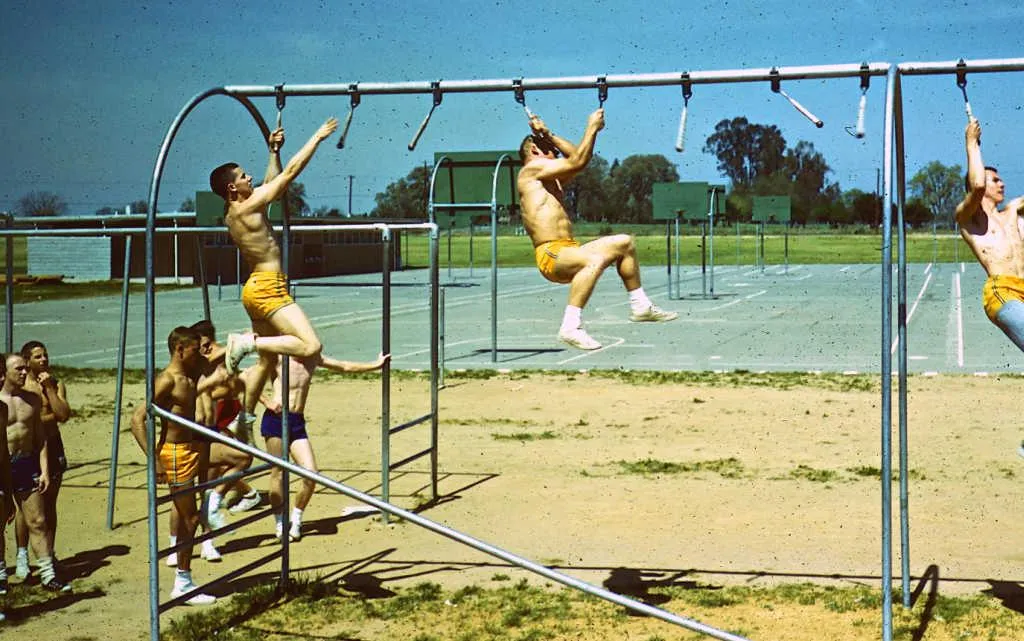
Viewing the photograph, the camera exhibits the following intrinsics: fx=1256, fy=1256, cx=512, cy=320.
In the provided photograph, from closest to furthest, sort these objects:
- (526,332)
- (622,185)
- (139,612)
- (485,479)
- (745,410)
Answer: (139,612)
(485,479)
(745,410)
(526,332)
(622,185)

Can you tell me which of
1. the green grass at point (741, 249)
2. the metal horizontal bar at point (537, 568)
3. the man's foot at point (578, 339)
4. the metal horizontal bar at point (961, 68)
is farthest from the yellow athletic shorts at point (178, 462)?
the green grass at point (741, 249)

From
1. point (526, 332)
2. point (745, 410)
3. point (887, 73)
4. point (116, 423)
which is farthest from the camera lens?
point (526, 332)

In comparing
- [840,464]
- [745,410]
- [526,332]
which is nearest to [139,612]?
[840,464]

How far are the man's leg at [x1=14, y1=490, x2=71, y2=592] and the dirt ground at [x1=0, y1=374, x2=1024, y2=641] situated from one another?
0.21 m

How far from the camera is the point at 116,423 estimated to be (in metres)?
11.0

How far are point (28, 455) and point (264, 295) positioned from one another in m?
2.07

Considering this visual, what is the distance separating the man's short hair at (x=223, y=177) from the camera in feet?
27.8

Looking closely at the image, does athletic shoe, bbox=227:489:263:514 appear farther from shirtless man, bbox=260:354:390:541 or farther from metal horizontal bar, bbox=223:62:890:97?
metal horizontal bar, bbox=223:62:890:97

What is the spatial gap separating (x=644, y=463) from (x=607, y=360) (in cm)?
952

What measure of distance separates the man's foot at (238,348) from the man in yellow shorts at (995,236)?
4812mm

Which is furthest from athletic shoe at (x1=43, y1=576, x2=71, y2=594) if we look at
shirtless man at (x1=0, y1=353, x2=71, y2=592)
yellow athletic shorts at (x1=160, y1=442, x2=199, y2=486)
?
yellow athletic shorts at (x1=160, y1=442, x2=199, y2=486)

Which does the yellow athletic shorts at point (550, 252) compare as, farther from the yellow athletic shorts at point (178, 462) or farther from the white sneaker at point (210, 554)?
the white sneaker at point (210, 554)

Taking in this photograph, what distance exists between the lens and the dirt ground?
9.55 meters

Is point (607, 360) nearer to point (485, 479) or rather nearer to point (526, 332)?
point (526, 332)
